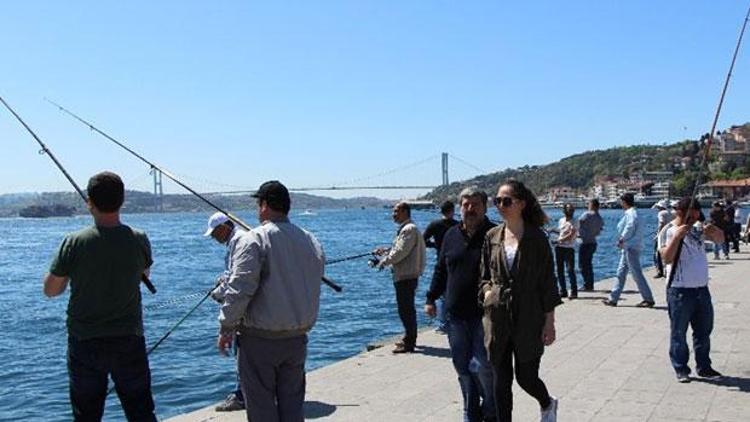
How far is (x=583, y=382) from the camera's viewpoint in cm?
792

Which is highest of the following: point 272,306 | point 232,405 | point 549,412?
point 272,306

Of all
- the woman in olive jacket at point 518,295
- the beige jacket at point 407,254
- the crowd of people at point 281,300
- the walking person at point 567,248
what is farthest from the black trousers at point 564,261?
the woman in olive jacket at point 518,295

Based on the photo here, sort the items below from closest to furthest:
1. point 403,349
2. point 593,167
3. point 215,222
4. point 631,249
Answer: point 215,222 → point 403,349 → point 631,249 → point 593,167

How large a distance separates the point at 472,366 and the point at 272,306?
1.69 meters

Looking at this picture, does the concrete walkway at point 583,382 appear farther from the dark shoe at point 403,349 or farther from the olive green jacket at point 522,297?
the olive green jacket at point 522,297

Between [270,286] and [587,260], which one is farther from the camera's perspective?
[587,260]

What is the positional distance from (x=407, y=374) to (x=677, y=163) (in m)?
157

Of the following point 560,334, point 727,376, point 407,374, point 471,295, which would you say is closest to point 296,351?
point 471,295

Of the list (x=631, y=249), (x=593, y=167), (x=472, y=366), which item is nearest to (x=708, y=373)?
(x=472, y=366)

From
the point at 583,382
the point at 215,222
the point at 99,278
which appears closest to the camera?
the point at 99,278

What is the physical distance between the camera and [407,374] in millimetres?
8523

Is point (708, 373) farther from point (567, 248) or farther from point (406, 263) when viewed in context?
point (567, 248)

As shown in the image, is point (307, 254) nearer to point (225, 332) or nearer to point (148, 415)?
point (225, 332)

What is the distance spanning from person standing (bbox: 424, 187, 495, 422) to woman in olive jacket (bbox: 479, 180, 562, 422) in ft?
0.93
